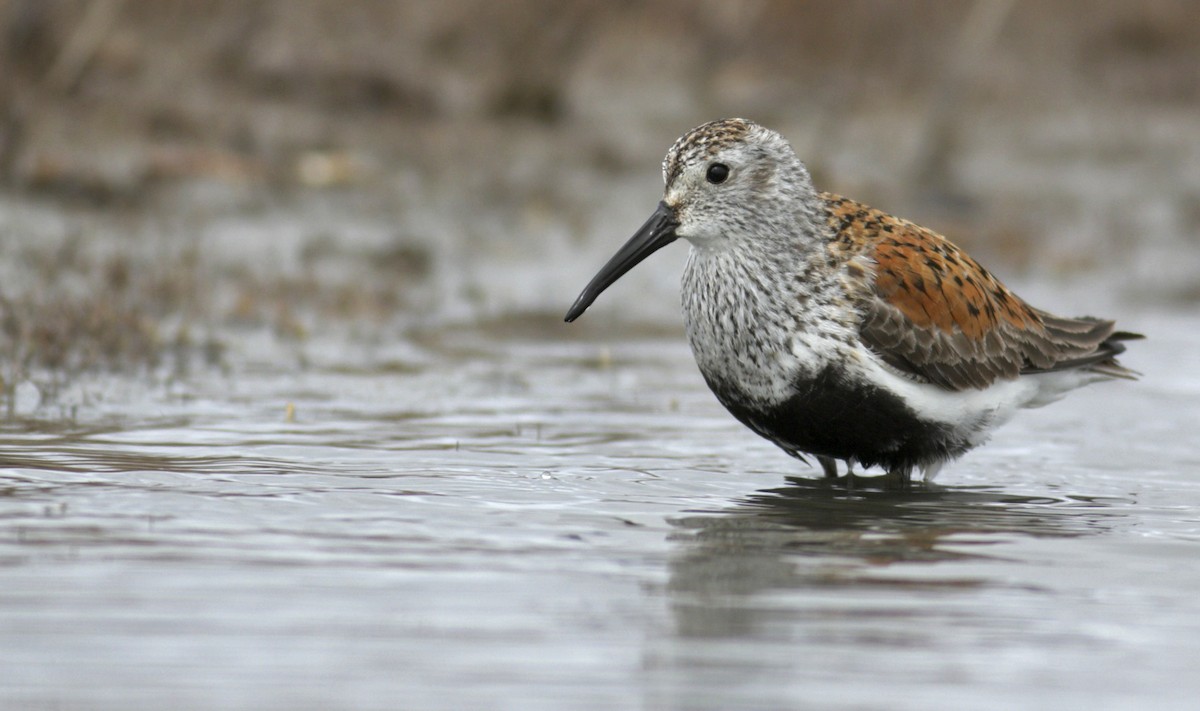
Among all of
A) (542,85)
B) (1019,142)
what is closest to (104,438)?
(542,85)

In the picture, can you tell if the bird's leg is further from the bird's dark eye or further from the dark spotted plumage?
the bird's dark eye

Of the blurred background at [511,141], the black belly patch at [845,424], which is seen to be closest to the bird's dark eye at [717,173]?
the black belly patch at [845,424]

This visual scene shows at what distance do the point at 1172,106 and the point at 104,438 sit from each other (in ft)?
42.5

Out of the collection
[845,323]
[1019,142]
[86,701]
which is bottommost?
[86,701]

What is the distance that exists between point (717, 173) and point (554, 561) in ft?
8.84

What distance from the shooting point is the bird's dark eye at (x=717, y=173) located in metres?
7.90

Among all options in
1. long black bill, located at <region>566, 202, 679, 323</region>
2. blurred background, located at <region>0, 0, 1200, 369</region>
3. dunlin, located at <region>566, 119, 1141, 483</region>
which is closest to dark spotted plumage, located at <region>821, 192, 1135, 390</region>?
dunlin, located at <region>566, 119, 1141, 483</region>

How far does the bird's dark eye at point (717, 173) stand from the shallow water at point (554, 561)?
132 centimetres

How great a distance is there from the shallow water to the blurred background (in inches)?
131

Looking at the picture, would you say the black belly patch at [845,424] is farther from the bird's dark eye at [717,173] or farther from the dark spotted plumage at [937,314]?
the bird's dark eye at [717,173]

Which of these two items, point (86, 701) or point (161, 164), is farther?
point (161, 164)

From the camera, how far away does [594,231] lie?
14.7 metres

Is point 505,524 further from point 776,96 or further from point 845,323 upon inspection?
point 776,96

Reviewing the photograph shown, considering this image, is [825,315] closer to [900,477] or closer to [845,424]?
[845,424]
